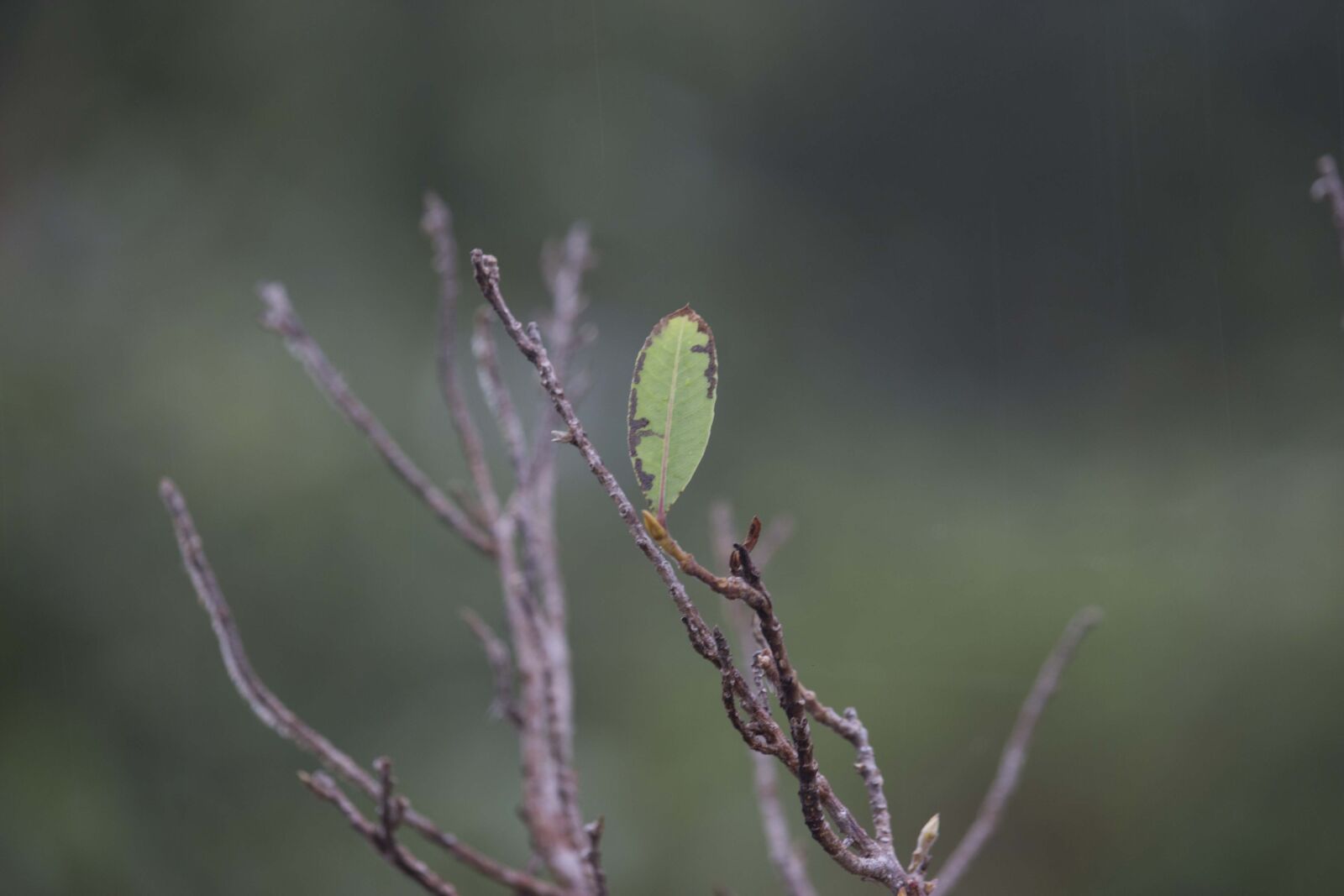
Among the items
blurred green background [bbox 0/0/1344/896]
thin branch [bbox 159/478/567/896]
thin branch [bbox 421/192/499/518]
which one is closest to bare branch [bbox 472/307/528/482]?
thin branch [bbox 421/192/499/518]

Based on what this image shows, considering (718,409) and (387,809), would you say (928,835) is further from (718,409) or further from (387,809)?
(718,409)

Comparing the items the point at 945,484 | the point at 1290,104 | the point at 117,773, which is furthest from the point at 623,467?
the point at 1290,104

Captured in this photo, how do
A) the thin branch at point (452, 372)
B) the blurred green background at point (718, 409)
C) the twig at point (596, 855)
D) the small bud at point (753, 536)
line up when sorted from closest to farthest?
the small bud at point (753, 536) < the twig at point (596, 855) < the thin branch at point (452, 372) < the blurred green background at point (718, 409)

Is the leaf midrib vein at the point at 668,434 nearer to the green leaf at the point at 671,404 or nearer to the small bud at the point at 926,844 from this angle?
the green leaf at the point at 671,404

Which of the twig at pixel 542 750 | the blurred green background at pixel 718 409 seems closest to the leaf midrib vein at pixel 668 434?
the twig at pixel 542 750

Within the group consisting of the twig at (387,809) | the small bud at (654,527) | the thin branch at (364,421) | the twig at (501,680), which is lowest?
the twig at (387,809)

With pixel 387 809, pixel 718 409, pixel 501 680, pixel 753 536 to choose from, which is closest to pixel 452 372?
pixel 501 680
